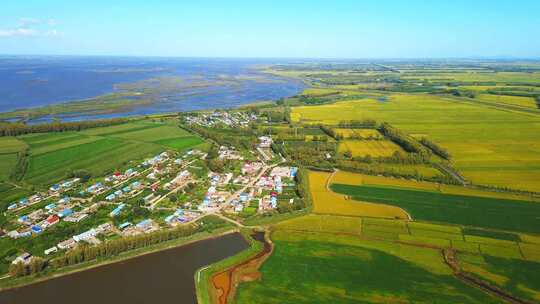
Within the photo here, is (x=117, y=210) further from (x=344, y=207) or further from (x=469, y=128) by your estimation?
(x=469, y=128)

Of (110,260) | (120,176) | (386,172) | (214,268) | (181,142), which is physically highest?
(181,142)

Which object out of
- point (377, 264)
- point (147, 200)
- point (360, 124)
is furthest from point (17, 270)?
point (360, 124)

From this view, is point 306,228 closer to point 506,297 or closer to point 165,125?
point 506,297

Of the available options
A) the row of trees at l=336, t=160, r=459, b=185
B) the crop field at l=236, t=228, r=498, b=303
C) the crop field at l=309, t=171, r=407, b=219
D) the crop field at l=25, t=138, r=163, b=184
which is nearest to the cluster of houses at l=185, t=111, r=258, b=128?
the crop field at l=25, t=138, r=163, b=184

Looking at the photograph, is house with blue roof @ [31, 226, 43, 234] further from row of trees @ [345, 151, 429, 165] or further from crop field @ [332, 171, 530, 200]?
row of trees @ [345, 151, 429, 165]

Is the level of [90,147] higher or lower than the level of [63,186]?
higher

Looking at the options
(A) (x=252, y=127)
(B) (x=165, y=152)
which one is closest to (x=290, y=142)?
(A) (x=252, y=127)

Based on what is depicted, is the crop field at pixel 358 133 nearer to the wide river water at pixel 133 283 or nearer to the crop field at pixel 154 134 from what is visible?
the crop field at pixel 154 134
